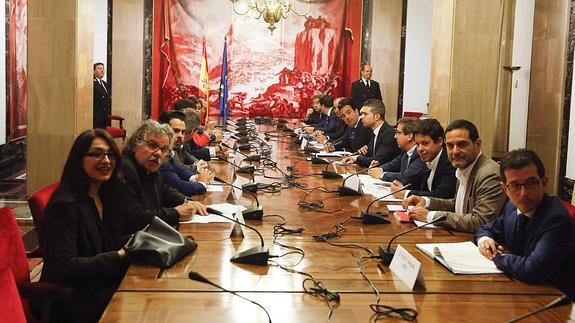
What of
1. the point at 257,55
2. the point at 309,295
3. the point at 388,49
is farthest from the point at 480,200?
the point at 257,55

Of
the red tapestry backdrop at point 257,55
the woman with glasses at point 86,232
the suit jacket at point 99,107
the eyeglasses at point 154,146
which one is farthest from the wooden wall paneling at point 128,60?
the woman with glasses at point 86,232

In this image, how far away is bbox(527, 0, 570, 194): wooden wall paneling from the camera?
8.23 metres

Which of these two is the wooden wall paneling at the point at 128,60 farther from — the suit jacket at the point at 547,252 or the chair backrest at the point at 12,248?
the suit jacket at the point at 547,252

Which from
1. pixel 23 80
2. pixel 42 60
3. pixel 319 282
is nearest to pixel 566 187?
pixel 42 60

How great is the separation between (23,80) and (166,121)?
607 centimetres

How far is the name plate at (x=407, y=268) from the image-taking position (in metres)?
2.53

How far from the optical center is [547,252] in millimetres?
2707

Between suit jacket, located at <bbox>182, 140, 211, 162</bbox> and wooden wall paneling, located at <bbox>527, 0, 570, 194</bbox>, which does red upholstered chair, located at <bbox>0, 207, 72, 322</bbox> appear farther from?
wooden wall paneling, located at <bbox>527, 0, 570, 194</bbox>

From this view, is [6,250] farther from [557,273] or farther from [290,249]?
[557,273]

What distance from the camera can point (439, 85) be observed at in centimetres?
692

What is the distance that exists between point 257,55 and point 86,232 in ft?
36.9

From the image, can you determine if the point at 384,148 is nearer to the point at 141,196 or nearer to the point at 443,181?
the point at 443,181

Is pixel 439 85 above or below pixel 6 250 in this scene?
above

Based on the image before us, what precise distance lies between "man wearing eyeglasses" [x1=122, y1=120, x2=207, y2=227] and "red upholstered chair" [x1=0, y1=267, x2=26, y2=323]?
3.94ft
